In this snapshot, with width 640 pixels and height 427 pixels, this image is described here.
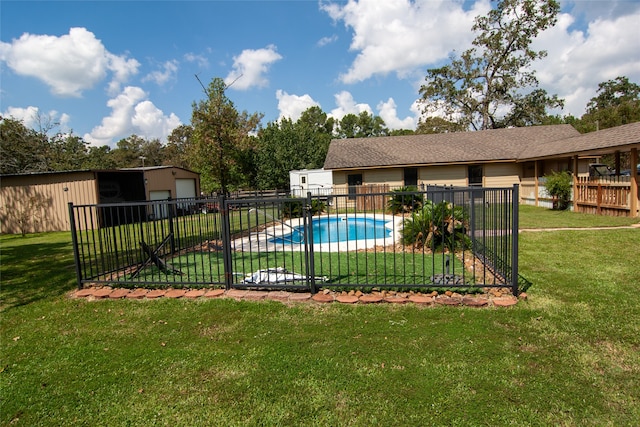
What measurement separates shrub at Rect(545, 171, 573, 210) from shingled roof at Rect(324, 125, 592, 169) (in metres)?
4.42

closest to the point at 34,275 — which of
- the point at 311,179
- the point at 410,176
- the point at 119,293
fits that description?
the point at 119,293

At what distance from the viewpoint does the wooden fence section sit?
11.0 metres

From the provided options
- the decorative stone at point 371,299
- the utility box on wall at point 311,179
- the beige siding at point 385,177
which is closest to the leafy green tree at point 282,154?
the utility box on wall at point 311,179

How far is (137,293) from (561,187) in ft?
49.8

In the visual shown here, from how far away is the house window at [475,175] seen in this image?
781 inches

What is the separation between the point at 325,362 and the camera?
117 inches

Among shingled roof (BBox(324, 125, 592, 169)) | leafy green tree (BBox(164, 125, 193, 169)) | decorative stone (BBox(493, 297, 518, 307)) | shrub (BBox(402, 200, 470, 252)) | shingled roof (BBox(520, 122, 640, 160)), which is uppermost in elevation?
leafy green tree (BBox(164, 125, 193, 169))

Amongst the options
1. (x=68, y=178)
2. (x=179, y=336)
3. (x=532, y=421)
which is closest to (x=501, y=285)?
(x=532, y=421)

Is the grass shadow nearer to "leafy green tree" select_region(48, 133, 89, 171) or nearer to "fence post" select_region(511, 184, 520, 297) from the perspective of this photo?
"fence post" select_region(511, 184, 520, 297)

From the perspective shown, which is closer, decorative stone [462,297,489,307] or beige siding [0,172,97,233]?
decorative stone [462,297,489,307]

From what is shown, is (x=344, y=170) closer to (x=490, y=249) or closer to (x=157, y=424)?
(x=490, y=249)

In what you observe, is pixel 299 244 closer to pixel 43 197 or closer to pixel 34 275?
pixel 34 275

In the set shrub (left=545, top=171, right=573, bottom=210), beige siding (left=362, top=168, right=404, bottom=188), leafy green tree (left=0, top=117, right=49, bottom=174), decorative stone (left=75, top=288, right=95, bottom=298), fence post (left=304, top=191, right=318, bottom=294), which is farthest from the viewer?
leafy green tree (left=0, top=117, right=49, bottom=174)

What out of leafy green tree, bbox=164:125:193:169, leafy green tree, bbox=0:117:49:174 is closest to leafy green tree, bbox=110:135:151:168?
leafy green tree, bbox=164:125:193:169
